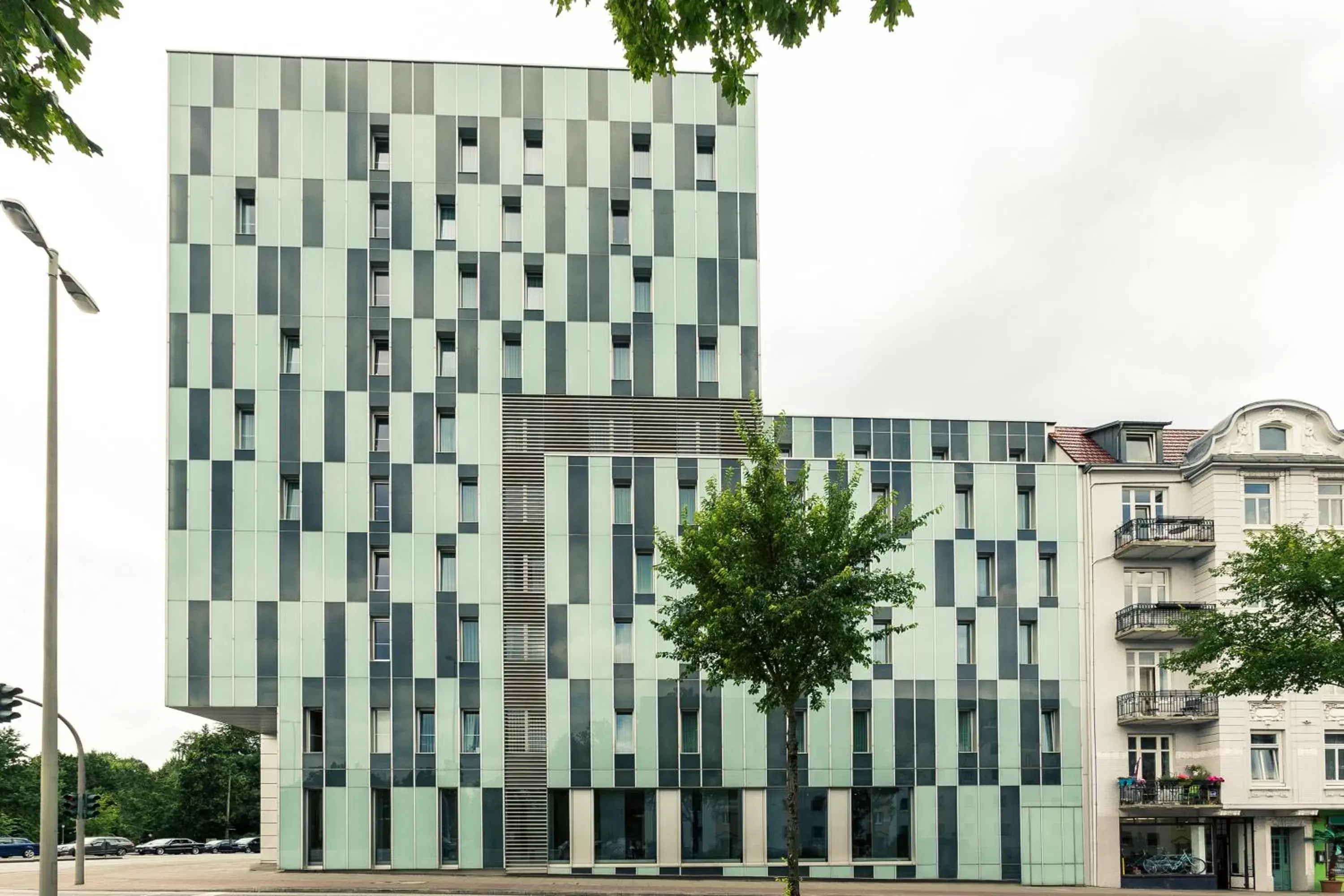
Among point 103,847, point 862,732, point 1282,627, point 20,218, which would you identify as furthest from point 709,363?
point 103,847

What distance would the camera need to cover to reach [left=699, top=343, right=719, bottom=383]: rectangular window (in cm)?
4728

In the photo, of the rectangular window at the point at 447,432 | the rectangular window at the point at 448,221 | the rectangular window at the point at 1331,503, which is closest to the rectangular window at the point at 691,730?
the rectangular window at the point at 447,432

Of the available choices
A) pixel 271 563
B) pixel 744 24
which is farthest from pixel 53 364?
pixel 271 563

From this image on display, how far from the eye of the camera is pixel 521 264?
1860 inches

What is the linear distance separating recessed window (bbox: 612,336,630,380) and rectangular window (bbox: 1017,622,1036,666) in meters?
18.2

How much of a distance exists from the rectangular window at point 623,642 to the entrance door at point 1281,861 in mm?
24877

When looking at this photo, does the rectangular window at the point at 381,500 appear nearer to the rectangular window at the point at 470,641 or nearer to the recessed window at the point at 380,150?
the rectangular window at the point at 470,641

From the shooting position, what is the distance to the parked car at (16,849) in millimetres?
63406

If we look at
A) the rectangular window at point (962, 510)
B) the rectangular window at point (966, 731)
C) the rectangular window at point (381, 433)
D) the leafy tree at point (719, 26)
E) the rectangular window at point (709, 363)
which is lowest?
the rectangular window at point (966, 731)

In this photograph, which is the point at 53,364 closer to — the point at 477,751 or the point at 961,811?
the point at 477,751

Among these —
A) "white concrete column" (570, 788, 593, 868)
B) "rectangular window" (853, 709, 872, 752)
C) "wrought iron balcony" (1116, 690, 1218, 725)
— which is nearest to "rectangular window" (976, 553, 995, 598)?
"wrought iron balcony" (1116, 690, 1218, 725)

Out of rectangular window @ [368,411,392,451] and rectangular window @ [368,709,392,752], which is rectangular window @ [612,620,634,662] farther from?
rectangular window @ [368,411,392,451]

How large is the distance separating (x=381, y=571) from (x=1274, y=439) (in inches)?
1371

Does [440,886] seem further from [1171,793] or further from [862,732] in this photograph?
[1171,793]
